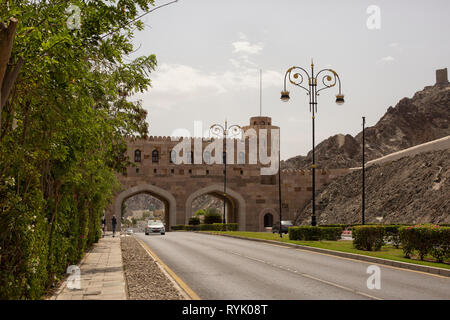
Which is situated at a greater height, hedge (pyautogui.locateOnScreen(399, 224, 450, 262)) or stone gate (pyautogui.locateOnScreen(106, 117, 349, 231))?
stone gate (pyautogui.locateOnScreen(106, 117, 349, 231))

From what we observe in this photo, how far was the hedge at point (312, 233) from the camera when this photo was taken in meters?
25.4

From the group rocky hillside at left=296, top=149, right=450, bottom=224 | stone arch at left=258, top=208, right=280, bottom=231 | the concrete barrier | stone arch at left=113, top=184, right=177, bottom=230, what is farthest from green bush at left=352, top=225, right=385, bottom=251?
stone arch at left=258, top=208, right=280, bottom=231

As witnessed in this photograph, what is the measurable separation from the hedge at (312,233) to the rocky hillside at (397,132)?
3102 inches

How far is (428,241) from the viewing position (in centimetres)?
1447

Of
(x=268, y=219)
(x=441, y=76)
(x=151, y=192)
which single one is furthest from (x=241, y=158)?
(x=441, y=76)

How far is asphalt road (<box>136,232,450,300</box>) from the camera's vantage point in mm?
9109

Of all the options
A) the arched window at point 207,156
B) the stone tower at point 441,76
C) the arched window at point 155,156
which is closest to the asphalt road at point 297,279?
the arched window at point 155,156

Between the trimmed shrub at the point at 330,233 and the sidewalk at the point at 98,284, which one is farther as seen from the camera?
the trimmed shrub at the point at 330,233

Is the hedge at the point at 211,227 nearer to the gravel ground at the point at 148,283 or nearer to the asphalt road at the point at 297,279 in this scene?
the asphalt road at the point at 297,279

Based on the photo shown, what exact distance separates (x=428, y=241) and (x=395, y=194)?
114 feet

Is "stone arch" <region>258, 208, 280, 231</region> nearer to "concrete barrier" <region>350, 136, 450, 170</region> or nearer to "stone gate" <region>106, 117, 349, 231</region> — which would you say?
"stone gate" <region>106, 117, 349, 231</region>

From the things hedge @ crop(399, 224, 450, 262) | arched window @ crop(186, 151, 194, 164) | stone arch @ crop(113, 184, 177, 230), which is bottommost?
hedge @ crop(399, 224, 450, 262)

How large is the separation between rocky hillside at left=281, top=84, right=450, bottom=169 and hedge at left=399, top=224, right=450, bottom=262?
88.8 meters

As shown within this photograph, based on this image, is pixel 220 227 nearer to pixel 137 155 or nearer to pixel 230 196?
pixel 230 196
